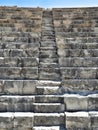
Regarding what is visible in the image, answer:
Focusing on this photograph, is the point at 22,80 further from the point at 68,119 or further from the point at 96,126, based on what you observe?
the point at 96,126

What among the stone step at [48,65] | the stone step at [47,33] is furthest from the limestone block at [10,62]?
the stone step at [47,33]

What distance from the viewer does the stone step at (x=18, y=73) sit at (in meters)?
5.75

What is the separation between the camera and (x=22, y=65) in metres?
6.10

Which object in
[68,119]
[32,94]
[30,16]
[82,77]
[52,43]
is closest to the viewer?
[68,119]

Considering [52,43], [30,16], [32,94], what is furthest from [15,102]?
[30,16]

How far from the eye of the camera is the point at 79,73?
5.72 m

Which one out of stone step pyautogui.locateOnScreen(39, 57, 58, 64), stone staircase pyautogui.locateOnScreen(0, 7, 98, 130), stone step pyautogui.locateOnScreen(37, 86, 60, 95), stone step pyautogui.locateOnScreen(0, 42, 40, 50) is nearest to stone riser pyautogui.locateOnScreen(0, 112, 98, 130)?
stone staircase pyautogui.locateOnScreen(0, 7, 98, 130)

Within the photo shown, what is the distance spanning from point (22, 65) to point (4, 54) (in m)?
0.75

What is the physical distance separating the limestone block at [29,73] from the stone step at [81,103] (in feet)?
3.39

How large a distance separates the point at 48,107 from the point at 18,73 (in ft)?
3.94

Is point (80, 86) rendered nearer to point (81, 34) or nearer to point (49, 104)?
point (49, 104)

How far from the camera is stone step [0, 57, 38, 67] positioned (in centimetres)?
610

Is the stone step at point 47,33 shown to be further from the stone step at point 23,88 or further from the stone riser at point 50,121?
the stone riser at point 50,121

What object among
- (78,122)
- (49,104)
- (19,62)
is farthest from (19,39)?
(78,122)
